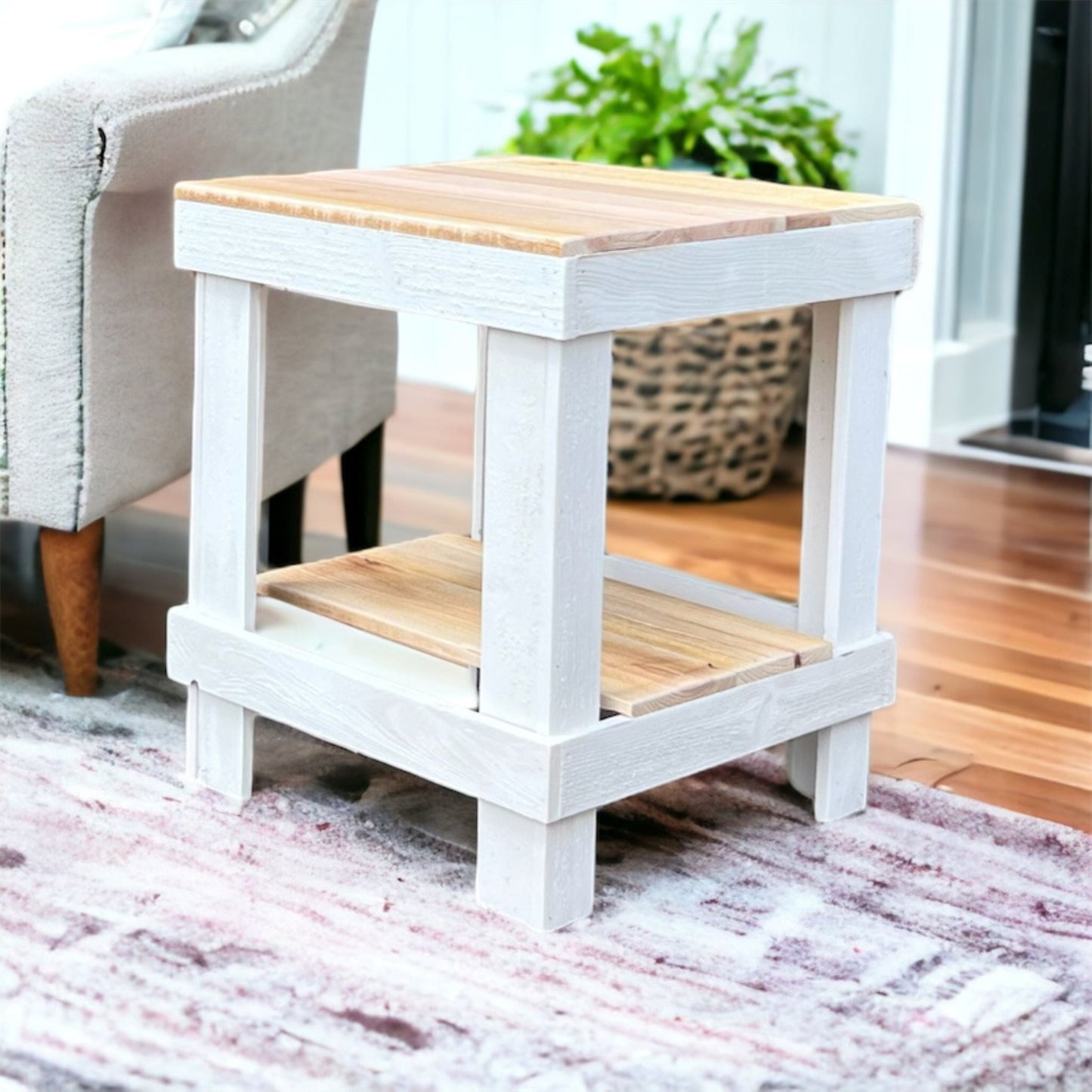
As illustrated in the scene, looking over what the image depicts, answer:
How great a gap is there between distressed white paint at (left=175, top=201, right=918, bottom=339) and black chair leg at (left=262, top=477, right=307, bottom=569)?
61cm

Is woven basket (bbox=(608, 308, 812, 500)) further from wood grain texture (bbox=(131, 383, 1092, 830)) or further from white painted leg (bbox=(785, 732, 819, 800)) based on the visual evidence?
white painted leg (bbox=(785, 732, 819, 800))

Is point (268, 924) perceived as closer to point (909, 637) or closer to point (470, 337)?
point (909, 637)

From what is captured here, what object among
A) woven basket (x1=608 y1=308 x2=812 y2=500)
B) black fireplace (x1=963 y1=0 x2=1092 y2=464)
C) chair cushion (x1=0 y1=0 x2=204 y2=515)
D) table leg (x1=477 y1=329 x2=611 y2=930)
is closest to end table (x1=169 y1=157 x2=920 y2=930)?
table leg (x1=477 y1=329 x2=611 y2=930)

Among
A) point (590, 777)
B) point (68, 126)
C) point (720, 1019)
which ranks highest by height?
point (68, 126)

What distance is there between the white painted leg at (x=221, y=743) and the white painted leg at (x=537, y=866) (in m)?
0.23

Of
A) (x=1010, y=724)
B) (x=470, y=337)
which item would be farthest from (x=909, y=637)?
(x=470, y=337)

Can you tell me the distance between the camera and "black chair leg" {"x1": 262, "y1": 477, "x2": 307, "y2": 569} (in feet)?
6.04

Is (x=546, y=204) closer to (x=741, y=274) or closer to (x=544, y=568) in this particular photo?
(x=741, y=274)

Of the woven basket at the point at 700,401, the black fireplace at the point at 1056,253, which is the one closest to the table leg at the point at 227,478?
the woven basket at the point at 700,401

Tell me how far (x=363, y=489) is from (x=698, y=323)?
528mm

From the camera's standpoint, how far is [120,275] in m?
1.44

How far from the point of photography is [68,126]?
135 centimetres

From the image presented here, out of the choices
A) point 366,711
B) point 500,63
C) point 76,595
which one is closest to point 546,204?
point 366,711

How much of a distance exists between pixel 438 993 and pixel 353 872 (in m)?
0.18
